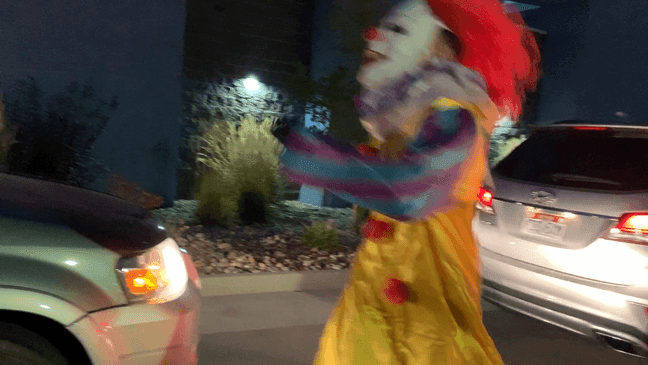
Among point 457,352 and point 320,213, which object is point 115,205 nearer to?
point 457,352

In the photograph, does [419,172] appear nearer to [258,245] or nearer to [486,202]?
[486,202]

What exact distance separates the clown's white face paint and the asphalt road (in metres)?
2.57

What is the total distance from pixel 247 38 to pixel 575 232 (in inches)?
354

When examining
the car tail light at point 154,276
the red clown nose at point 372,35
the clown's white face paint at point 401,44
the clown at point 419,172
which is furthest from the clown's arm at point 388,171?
the car tail light at point 154,276

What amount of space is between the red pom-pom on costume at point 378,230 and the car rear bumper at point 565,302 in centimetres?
206

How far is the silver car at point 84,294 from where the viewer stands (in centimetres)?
228

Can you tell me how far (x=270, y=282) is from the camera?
5570mm

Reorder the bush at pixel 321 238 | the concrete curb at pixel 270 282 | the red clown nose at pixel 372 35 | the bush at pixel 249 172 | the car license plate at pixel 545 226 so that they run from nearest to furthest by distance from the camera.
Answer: the red clown nose at pixel 372 35
the car license plate at pixel 545 226
the concrete curb at pixel 270 282
the bush at pixel 321 238
the bush at pixel 249 172

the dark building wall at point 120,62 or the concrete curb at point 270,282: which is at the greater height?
the dark building wall at point 120,62

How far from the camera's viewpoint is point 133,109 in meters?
8.77

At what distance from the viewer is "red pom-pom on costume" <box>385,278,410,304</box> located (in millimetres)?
2021

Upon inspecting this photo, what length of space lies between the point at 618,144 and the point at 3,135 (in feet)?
21.9

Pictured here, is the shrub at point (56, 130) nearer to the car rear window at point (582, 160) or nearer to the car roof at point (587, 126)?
the car rear window at point (582, 160)

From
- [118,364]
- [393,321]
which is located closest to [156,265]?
[118,364]
